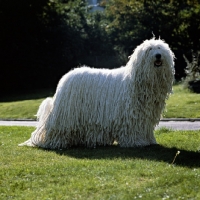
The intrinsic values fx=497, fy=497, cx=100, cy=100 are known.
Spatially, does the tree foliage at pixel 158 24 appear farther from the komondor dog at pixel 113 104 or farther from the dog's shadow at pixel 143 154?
the dog's shadow at pixel 143 154

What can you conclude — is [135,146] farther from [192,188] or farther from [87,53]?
[87,53]

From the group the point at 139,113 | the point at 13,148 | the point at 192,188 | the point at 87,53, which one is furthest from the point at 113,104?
the point at 87,53

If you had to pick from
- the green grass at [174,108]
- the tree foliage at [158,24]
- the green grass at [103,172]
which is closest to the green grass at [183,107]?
the green grass at [174,108]

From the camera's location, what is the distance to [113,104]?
420 inches

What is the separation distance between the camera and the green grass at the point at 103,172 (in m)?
6.86

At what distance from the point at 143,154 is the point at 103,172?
1807 mm

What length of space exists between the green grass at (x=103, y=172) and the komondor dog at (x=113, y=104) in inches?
13.9

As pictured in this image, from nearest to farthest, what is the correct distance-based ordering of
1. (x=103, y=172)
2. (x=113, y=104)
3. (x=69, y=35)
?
(x=103, y=172), (x=113, y=104), (x=69, y=35)

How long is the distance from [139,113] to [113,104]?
0.59 metres

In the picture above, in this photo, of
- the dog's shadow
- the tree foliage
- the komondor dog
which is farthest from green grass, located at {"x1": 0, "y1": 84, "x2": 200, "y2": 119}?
the tree foliage

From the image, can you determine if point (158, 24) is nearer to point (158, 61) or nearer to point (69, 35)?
point (69, 35)

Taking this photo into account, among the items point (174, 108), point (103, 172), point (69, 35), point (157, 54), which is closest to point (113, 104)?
point (157, 54)

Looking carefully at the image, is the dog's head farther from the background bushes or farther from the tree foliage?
the background bushes

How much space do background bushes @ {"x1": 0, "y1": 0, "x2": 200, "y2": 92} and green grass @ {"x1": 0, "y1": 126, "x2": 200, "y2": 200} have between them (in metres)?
24.7
